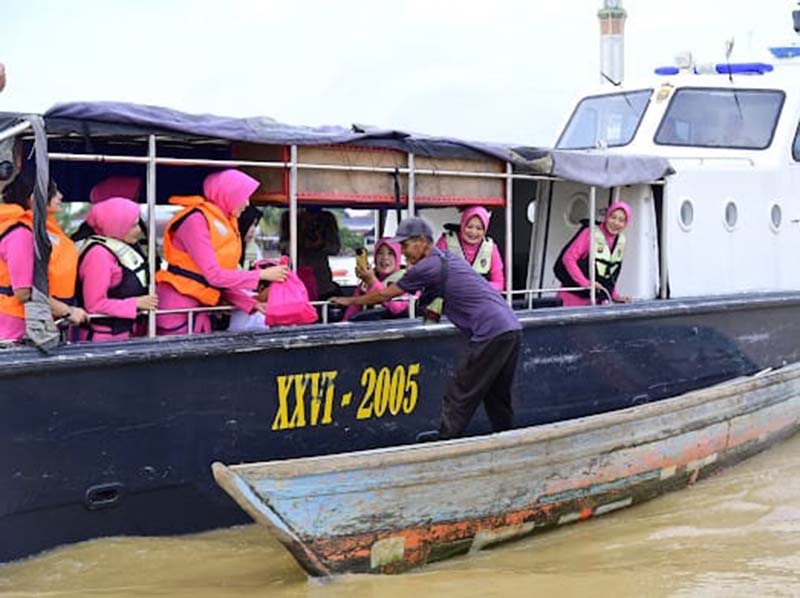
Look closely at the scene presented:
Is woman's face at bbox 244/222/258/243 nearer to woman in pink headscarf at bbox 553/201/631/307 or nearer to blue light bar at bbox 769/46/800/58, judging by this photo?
woman in pink headscarf at bbox 553/201/631/307

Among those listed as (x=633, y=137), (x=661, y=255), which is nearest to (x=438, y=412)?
(x=661, y=255)

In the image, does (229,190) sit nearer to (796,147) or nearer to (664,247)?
(664,247)

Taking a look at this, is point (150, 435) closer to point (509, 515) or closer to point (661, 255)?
point (509, 515)

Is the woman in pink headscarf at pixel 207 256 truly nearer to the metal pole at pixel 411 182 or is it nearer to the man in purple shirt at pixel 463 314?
the man in purple shirt at pixel 463 314

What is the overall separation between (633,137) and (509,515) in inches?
170

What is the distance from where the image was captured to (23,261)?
518 cm

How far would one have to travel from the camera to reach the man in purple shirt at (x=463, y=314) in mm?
5988

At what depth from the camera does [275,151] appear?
6.02 m

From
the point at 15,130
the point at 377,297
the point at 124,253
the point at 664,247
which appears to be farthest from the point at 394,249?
the point at 15,130

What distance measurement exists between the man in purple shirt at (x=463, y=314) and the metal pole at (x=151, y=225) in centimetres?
115

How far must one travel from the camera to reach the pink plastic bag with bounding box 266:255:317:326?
5.90m

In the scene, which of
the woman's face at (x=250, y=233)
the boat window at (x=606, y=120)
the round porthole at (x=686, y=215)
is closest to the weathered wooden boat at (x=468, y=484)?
the round porthole at (x=686, y=215)

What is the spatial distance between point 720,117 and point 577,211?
5.54ft

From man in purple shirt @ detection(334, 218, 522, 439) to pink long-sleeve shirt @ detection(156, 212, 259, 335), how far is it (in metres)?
0.71
